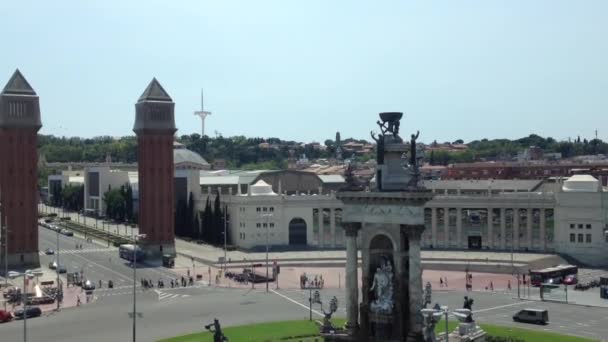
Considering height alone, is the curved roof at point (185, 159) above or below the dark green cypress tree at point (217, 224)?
above

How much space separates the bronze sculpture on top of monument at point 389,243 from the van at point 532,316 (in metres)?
18.0

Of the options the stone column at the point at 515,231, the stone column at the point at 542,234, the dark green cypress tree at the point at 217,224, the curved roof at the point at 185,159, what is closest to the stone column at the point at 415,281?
the stone column at the point at 515,231

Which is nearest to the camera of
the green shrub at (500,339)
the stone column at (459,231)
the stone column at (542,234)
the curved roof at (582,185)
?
the green shrub at (500,339)

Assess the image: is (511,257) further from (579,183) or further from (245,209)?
(245,209)

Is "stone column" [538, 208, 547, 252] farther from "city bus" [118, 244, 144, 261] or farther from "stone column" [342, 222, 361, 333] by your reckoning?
"stone column" [342, 222, 361, 333]

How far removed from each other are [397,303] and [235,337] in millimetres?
13722

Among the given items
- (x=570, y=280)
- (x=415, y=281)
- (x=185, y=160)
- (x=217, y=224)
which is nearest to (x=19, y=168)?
(x=217, y=224)

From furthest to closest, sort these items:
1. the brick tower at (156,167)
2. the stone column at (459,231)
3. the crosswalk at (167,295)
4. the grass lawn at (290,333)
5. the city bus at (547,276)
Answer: the stone column at (459,231)
the brick tower at (156,167)
the city bus at (547,276)
the crosswalk at (167,295)
the grass lawn at (290,333)

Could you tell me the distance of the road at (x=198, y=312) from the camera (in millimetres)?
51625

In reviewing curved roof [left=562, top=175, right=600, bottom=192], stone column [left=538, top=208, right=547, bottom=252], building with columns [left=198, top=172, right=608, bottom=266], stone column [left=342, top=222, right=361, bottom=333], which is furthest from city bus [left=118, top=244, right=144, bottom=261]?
stone column [left=342, top=222, right=361, bottom=333]

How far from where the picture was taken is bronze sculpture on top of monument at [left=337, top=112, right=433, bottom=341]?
3841 centimetres

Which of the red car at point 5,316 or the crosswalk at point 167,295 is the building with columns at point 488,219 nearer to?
the crosswalk at point 167,295

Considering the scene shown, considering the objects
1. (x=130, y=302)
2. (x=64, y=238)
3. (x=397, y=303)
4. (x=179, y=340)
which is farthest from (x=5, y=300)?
(x=64, y=238)

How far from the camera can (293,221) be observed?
10144 cm
